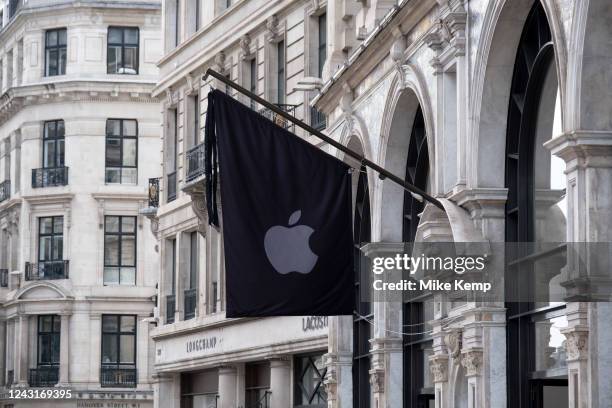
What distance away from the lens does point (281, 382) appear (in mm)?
39938

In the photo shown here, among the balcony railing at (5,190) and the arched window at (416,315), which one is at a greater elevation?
the balcony railing at (5,190)

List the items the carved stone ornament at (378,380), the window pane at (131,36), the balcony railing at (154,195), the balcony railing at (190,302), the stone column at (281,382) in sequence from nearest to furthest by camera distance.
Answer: the carved stone ornament at (378,380)
the stone column at (281,382)
the balcony railing at (190,302)
the balcony railing at (154,195)
the window pane at (131,36)

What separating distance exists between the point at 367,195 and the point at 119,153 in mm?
40025

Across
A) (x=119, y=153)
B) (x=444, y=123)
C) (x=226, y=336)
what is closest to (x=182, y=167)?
(x=226, y=336)

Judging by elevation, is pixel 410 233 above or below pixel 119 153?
below

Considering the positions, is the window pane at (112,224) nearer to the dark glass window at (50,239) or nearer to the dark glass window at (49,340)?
the dark glass window at (50,239)

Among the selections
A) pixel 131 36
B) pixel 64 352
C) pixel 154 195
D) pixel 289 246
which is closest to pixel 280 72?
pixel 154 195

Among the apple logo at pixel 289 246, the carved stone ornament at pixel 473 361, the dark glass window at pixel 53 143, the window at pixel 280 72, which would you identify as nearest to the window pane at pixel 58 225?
the dark glass window at pixel 53 143

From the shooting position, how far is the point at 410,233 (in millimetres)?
26484

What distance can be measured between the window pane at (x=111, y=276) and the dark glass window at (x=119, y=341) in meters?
1.33

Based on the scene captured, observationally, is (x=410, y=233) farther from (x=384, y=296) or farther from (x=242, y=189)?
(x=242, y=189)

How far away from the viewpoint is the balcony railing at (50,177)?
6781 centimetres

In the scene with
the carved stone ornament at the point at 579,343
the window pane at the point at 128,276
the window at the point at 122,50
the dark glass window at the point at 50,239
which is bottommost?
the carved stone ornament at the point at 579,343

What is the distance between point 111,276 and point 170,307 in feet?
59.9
